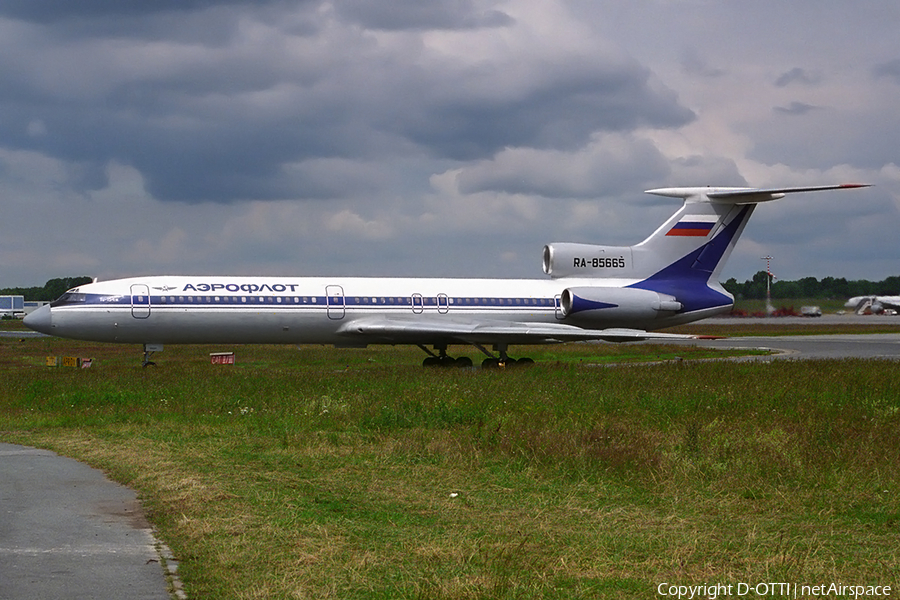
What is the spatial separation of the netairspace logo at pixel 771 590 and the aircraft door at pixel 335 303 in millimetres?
22630

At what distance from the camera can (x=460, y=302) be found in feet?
97.9

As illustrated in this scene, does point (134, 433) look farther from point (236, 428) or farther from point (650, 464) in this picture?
point (650, 464)

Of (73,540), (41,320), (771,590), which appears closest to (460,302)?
(41,320)

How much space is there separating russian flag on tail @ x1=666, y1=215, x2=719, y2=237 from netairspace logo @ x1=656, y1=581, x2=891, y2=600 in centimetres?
2646

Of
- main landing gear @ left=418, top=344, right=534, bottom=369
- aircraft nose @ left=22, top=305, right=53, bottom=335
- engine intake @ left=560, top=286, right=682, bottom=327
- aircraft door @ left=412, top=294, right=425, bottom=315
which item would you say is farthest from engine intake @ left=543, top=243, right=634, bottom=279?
aircraft nose @ left=22, top=305, right=53, bottom=335

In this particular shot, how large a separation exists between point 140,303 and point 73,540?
67.1 feet

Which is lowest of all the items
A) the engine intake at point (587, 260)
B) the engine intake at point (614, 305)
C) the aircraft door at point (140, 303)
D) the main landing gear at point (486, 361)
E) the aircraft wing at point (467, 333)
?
the main landing gear at point (486, 361)

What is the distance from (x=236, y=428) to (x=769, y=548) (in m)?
9.24

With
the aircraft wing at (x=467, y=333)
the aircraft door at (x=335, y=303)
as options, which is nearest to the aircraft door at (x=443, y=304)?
the aircraft wing at (x=467, y=333)

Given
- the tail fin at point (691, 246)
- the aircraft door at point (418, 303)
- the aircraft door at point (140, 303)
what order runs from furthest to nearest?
1. the tail fin at point (691, 246)
2. the aircraft door at point (418, 303)
3. the aircraft door at point (140, 303)

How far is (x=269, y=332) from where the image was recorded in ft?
91.8

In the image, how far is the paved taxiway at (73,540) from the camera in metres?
6.14

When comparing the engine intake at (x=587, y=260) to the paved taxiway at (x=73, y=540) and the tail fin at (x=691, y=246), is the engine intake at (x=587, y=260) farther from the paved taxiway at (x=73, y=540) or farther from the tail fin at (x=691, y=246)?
the paved taxiway at (x=73, y=540)

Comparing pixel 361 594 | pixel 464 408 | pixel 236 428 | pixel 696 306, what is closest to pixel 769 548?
pixel 361 594
